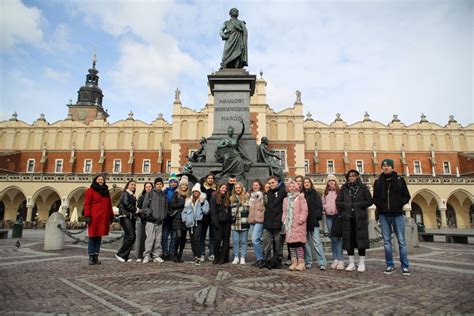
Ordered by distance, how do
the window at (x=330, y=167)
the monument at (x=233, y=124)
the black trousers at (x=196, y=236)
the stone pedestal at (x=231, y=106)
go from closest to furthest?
the black trousers at (x=196, y=236), the monument at (x=233, y=124), the stone pedestal at (x=231, y=106), the window at (x=330, y=167)

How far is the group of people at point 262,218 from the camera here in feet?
15.5

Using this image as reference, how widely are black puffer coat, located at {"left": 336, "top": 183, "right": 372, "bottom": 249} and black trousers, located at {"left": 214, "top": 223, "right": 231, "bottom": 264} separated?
1.90m

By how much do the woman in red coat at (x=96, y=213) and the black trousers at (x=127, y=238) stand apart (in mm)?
301

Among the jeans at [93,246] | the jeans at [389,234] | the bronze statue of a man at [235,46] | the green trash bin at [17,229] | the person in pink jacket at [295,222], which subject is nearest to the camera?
the jeans at [389,234]

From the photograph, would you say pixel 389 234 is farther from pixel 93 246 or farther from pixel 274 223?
pixel 93 246

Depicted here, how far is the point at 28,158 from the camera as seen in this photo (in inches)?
1437

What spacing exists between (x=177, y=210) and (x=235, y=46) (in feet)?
19.3

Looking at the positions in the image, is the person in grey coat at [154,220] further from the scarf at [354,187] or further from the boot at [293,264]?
the scarf at [354,187]

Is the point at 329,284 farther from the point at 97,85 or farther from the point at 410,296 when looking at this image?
the point at 97,85

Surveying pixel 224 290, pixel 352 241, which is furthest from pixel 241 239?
pixel 224 290

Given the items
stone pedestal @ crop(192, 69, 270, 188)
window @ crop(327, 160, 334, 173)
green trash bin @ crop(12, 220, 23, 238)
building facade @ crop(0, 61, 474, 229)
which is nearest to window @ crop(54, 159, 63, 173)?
building facade @ crop(0, 61, 474, 229)

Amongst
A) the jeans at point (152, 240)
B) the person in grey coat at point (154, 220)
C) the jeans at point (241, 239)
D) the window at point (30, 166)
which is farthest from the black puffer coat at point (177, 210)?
the window at point (30, 166)

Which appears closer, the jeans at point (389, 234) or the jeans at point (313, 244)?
the jeans at point (389, 234)

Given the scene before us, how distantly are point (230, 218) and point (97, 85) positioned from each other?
202 ft
